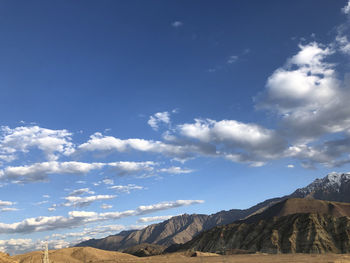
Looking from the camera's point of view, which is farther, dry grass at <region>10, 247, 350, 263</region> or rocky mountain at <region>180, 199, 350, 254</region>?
rocky mountain at <region>180, 199, 350, 254</region>

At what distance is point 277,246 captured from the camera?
534ft

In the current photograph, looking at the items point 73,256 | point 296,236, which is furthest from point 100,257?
point 296,236

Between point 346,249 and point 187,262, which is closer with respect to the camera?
point 187,262

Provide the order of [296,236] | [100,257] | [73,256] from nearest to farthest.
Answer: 1. [73,256]
2. [100,257]
3. [296,236]

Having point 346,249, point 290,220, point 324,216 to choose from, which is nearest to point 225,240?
point 290,220

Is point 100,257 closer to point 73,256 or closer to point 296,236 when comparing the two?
point 73,256

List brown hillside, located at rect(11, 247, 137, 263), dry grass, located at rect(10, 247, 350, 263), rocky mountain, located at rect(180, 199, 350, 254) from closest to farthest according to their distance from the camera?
1. dry grass, located at rect(10, 247, 350, 263)
2. brown hillside, located at rect(11, 247, 137, 263)
3. rocky mountain, located at rect(180, 199, 350, 254)

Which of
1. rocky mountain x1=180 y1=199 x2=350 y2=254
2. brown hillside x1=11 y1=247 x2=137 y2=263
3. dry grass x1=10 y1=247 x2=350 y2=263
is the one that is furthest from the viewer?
rocky mountain x1=180 y1=199 x2=350 y2=254

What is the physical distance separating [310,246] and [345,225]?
2229 centimetres

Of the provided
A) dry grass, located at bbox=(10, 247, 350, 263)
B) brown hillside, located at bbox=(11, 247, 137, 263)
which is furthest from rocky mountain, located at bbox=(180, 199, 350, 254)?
brown hillside, located at bbox=(11, 247, 137, 263)

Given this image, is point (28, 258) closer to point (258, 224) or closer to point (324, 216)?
point (258, 224)

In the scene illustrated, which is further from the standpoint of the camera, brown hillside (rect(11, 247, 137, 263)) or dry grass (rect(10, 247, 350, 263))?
brown hillside (rect(11, 247, 137, 263))

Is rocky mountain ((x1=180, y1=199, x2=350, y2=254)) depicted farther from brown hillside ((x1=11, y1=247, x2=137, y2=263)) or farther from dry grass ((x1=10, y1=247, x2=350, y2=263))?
brown hillside ((x1=11, y1=247, x2=137, y2=263))

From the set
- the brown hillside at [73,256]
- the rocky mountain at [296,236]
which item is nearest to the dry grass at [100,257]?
the brown hillside at [73,256]
